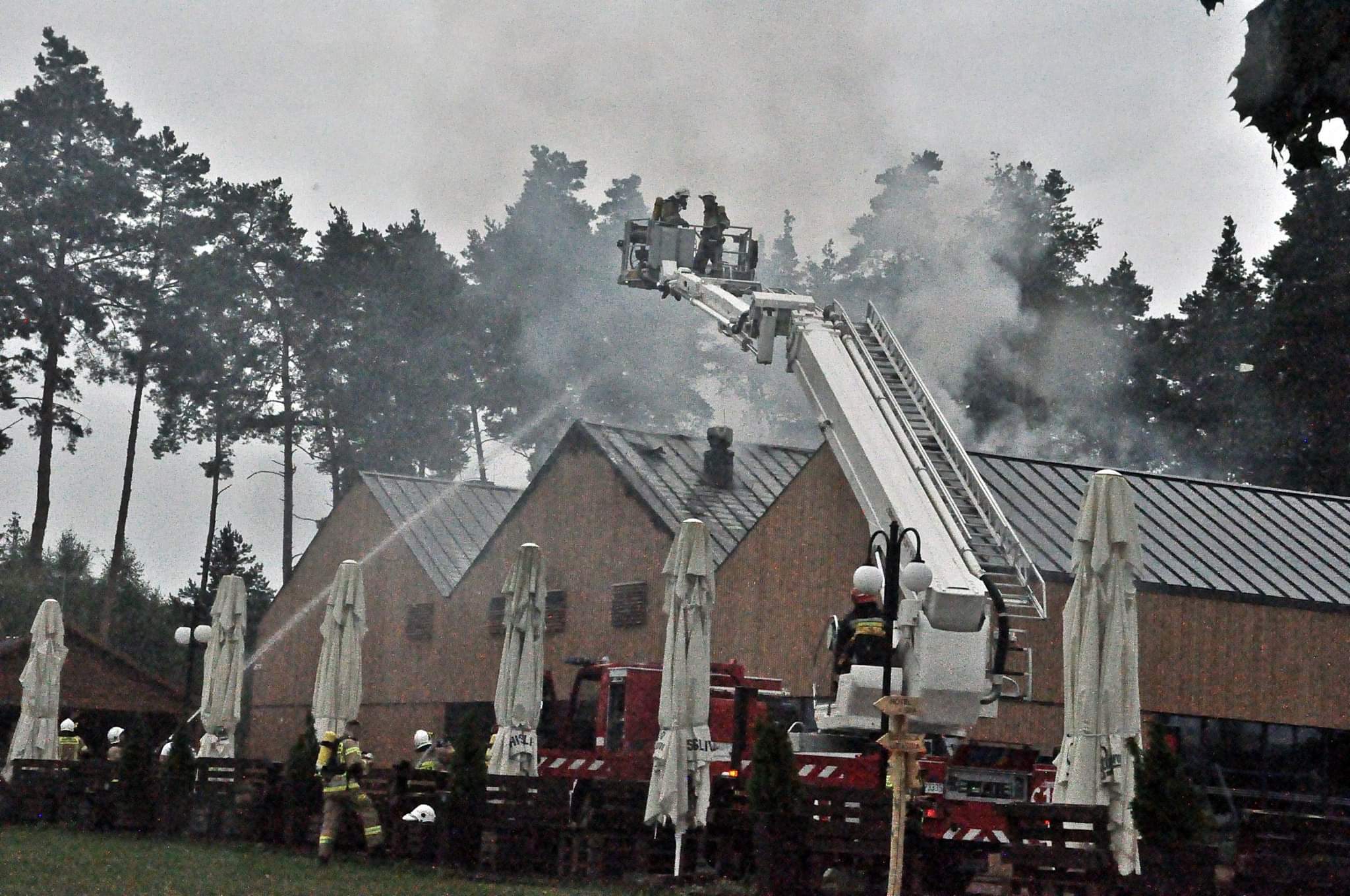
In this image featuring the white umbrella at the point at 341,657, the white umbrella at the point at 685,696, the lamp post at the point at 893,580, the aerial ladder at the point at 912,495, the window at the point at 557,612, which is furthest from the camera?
the window at the point at 557,612

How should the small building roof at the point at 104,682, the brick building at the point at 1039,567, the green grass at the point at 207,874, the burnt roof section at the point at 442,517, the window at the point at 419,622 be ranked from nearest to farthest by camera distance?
1. the green grass at the point at 207,874
2. the brick building at the point at 1039,567
3. the window at the point at 419,622
4. the burnt roof section at the point at 442,517
5. the small building roof at the point at 104,682

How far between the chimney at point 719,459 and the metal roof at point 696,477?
0.46 ft

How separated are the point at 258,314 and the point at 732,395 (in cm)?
1698

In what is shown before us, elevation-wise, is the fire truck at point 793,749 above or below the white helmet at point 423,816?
above

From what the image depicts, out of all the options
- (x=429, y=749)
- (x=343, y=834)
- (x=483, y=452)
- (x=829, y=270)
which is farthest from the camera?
(x=829, y=270)

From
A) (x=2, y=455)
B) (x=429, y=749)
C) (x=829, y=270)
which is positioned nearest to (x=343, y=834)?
(x=429, y=749)

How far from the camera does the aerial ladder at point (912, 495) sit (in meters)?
18.6

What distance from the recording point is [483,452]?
62344 millimetres

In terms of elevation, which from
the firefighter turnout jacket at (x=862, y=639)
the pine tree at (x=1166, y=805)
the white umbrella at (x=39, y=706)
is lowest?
the pine tree at (x=1166, y=805)

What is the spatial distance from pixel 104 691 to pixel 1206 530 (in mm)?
25782

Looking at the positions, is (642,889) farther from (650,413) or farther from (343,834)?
(650,413)

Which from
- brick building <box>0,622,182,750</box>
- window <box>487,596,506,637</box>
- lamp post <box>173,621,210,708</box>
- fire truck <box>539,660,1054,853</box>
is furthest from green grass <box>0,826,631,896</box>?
brick building <box>0,622,182,750</box>

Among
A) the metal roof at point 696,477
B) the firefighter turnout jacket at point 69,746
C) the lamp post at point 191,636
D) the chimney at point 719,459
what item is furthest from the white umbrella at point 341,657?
the chimney at point 719,459

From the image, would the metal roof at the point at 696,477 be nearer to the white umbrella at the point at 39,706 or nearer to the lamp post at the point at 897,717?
the white umbrella at the point at 39,706
